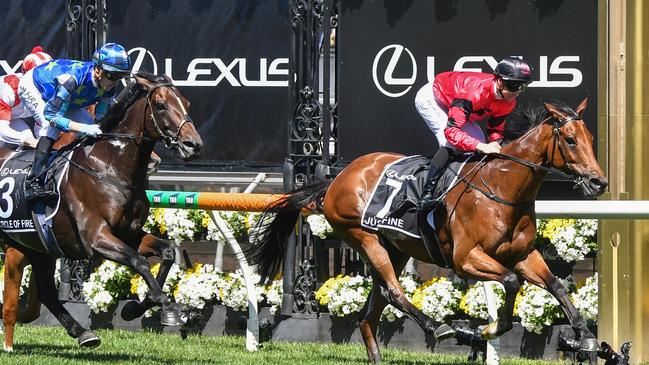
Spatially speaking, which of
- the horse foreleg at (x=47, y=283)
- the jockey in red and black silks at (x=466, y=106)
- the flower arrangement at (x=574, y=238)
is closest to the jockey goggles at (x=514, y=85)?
the jockey in red and black silks at (x=466, y=106)

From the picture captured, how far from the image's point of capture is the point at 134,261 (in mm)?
7863

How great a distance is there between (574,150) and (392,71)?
2.46 meters

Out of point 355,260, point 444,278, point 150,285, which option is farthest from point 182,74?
point 150,285

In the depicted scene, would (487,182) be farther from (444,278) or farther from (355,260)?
(355,260)

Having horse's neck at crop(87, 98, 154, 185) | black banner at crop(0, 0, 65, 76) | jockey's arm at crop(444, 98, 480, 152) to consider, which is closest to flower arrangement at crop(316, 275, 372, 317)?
jockey's arm at crop(444, 98, 480, 152)

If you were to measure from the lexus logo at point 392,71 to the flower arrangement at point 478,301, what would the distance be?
1.51 m

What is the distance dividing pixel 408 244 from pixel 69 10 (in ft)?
13.4

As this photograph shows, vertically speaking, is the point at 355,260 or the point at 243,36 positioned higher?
the point at 243,36

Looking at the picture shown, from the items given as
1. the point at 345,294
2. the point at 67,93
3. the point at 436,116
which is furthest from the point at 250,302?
the point at 67,93

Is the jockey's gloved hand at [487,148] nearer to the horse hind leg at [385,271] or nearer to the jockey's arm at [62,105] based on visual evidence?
the horse hind leg at [385,271]

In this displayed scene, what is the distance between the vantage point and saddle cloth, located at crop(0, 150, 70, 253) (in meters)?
8.34

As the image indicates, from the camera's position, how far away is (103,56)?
8.06m

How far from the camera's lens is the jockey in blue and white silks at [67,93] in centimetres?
815

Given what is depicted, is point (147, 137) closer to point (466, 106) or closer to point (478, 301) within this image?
point (466, 106)
